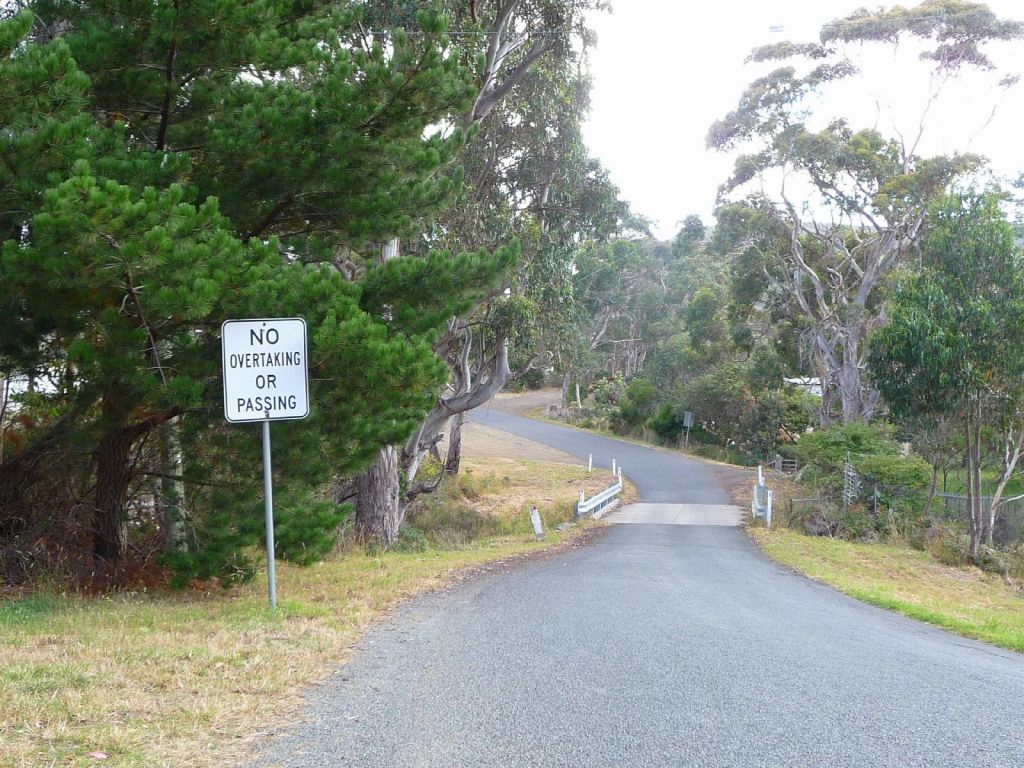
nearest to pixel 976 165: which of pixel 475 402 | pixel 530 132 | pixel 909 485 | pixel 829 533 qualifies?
pixel 909 485

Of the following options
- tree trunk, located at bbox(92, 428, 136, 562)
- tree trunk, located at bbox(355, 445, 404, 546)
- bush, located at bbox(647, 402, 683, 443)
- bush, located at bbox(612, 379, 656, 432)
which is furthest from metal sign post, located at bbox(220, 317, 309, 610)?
bush, located at bbox(612, 379, 656, 432)

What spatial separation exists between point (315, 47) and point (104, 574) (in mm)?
6218

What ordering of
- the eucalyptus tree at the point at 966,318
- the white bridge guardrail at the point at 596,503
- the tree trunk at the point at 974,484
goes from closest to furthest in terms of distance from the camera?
the eucalyptus tree at the point at 966,318 → the tree trunk at the point at 974,484 → the white bridge guardrail at the point at 596,503

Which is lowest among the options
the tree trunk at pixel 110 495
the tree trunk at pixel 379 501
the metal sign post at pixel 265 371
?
the tree trunk at pixel 379 501

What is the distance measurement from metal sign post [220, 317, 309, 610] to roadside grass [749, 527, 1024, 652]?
25.4ft

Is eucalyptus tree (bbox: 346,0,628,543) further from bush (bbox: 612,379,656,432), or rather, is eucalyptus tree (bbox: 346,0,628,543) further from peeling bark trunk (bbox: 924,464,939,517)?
bush (bbox: 612,379,656,432)

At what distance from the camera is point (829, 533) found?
24.4 metres

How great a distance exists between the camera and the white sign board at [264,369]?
8.19 meters

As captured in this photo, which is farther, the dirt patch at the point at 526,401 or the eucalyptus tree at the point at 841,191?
the dirt patch at the point at 526,401

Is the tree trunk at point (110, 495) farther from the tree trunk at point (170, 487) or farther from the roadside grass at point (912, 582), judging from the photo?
the roadside grass at point (912, 582)

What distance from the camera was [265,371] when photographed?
8250 mm

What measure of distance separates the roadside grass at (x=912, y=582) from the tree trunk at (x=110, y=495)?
9649 millimetres

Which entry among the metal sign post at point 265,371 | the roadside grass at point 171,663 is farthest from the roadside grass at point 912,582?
the metal sign post at point 265,371

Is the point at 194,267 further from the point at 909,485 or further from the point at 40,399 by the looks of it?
the point at 909,485
